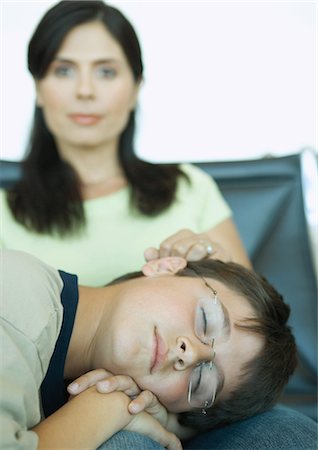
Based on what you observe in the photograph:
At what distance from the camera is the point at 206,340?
4.35 feet

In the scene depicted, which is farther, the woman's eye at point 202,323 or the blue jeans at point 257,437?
the woman's eye at point 202,323

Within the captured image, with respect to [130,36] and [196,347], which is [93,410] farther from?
[130,36]

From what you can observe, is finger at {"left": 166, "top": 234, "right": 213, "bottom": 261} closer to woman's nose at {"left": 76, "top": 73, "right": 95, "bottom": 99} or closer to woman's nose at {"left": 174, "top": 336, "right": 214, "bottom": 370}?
woman's nose at {"left": 174, "top": 336, "right": 214, "bottom": 370}

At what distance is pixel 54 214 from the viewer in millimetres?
1927

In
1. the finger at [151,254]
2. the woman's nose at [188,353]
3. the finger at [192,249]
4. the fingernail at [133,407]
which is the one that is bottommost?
the fingernail at [133,407]

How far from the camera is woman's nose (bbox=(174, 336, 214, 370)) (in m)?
1.27

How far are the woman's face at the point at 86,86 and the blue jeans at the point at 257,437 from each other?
958 millimetres

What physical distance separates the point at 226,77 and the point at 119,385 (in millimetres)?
1808

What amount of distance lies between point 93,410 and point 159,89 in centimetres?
187

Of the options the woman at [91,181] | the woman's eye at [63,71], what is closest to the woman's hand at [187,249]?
the woman at [91,181]

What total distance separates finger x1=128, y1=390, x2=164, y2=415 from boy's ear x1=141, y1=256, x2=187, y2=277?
26 cm

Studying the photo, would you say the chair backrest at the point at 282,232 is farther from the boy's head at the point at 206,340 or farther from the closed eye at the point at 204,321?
the closed eye at the point at 204,321

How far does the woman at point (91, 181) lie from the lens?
1.90m

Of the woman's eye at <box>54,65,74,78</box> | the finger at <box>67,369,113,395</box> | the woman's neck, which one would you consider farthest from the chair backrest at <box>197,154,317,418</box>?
the finger at <box>67,369,113,395</box>
